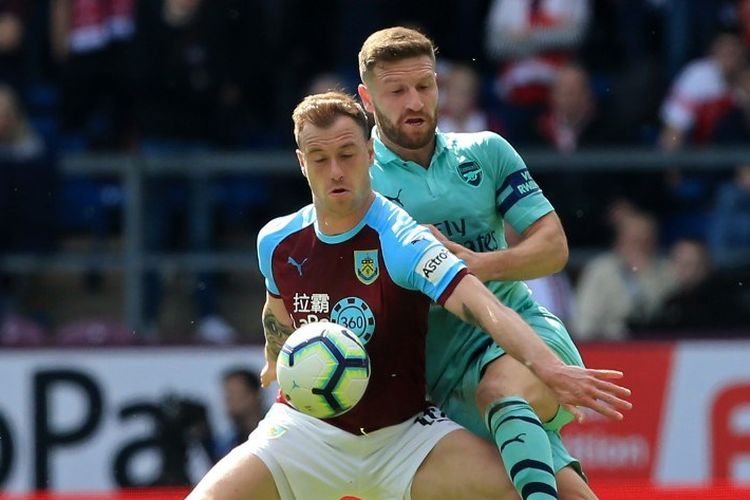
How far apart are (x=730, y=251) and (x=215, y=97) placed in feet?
11.7

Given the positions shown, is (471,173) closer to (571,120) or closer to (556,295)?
(556,295)

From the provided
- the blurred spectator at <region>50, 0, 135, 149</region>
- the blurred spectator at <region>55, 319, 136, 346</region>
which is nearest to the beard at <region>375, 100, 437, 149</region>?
the blurred spectator at <region>55, 319, 136, 346</region>

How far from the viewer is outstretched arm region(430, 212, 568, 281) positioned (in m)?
6.05

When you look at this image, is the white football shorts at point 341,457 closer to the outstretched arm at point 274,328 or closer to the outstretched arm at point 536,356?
the outstretched arm at point 274,328

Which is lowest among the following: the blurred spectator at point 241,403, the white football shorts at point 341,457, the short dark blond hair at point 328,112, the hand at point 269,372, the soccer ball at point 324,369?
the blurred spectator at point 241,403

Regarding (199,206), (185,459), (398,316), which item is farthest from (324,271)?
(199,206)

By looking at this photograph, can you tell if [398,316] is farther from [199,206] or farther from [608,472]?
[199,206]

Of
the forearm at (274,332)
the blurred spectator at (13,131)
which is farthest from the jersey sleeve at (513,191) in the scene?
the blurred spectator at (13,131)

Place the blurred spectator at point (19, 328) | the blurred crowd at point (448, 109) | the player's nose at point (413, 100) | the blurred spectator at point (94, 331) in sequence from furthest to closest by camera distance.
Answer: the blurred spectator at point (19, 328) < the blurred crowd at point (448, 109) < the blurred spectator at point (94, 331) < the player's nose at point (413, 100)

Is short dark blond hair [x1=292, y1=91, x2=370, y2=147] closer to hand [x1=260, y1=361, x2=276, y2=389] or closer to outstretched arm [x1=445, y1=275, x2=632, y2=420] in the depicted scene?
outstretched arm [x1=445, y1=275, x2=632, y2=420]

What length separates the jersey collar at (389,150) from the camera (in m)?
6.37

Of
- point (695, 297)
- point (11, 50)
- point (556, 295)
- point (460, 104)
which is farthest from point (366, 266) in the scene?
point (11, 50)

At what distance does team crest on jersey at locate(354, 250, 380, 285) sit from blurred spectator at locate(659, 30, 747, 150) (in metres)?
5.77

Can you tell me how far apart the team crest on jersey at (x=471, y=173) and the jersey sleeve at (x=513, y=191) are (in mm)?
42
